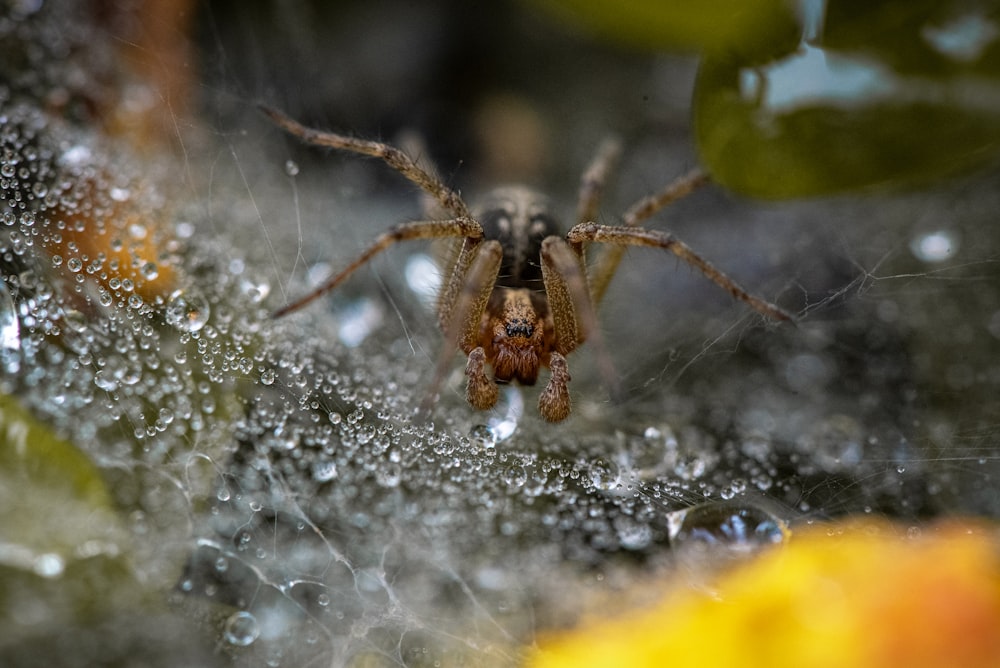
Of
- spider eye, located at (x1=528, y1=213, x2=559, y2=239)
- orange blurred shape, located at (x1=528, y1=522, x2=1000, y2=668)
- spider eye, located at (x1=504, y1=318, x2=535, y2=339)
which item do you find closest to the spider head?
spider eye, located at (x1=504, y1=318, x2=535, y2=339)

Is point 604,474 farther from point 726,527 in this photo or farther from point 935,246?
point 935,246

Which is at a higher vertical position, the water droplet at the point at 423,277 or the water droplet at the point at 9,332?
the water droplet at the point at 423,277

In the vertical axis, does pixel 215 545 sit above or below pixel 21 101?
below

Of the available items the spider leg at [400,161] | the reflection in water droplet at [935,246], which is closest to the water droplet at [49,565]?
the spider leg at [400,161]

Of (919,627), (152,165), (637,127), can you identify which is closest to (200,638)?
(919,627)

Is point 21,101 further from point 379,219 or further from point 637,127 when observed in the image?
point 637,127

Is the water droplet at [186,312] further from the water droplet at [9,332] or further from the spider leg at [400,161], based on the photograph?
the spider leg at [400,161]

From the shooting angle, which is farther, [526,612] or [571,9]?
[571,9]
